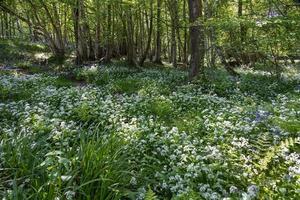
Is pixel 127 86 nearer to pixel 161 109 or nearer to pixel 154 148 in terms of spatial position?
pixel 161 109

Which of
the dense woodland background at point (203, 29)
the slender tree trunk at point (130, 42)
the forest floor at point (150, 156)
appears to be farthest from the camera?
the slender tree trunk at point (130, 42)

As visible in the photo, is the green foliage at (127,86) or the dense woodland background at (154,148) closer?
the dense woodland background at (154,148)

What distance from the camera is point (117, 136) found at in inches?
274

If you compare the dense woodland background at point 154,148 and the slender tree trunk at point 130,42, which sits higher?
the slender tree trunk at point 130,42

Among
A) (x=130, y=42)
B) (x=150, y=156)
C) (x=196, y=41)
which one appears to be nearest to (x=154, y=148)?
(x=150, y=156)

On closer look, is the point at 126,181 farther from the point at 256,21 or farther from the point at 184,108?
A: the point at 256,21

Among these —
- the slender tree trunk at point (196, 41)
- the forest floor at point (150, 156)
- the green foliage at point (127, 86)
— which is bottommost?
the forest floor at point (150, 156)

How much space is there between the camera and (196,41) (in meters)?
15.6

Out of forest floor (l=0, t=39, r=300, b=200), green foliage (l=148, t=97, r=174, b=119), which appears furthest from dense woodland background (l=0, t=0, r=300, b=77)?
forest floor (l=0, t=39, r=300, b=200)

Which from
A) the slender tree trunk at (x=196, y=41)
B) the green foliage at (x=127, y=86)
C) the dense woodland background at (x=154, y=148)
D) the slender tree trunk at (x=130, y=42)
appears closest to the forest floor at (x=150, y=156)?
the dense woodland background at (x=154, y=148)

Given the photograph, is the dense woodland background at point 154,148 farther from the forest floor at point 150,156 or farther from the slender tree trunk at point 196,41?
the slender tree trunk at point 196,41

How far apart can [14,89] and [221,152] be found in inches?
357

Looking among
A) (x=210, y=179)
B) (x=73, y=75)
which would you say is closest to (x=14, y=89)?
(x=73, y=75)

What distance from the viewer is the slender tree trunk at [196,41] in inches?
595
